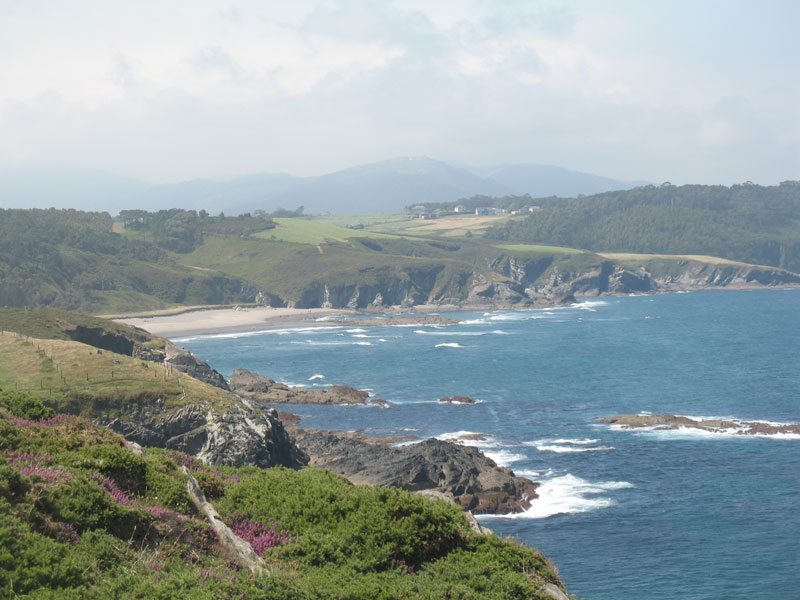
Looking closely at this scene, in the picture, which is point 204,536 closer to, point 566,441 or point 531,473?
point 531,473

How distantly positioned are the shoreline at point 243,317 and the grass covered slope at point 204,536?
105m

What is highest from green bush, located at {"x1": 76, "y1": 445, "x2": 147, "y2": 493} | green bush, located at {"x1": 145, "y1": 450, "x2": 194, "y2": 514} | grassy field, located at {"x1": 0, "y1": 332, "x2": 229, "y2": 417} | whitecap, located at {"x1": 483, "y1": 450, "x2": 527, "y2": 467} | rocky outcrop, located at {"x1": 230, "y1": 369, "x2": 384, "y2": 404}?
green bush, located at {"x1": 76, "y1": 445, "x2": 147, "y2": 493}

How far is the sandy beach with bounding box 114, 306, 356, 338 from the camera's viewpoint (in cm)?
12700

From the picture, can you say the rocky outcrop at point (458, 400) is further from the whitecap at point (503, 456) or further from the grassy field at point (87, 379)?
the grassy field at point (87, 379)

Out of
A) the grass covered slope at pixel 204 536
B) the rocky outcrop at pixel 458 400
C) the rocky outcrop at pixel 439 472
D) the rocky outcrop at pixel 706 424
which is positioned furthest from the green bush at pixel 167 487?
the rocky outcrop at pixel 458 400

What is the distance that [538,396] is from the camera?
7112 centimetres

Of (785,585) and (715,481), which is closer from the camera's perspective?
(785,585)

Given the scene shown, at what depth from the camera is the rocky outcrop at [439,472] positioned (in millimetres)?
41875

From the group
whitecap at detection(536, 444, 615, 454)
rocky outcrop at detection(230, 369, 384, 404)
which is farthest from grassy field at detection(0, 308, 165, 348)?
whitecap at detection(536, 444, 615, 454)

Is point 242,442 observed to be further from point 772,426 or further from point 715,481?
point 772,426

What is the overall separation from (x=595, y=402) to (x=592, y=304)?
104m

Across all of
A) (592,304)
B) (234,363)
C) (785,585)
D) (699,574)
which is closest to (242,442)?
(699,574)

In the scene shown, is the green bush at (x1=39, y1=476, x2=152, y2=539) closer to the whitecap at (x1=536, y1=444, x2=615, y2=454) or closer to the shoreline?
the whitecap at (x1=536, y1=444, x2=615, y2=454)

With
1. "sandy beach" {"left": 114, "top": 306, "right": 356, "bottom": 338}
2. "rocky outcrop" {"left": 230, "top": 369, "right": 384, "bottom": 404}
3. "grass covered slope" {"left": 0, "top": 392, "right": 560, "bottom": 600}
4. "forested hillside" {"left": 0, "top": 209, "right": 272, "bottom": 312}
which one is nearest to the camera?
"grass covered slope" {"left": 0, "top": 392, "right": 560, "bottom": 600}
